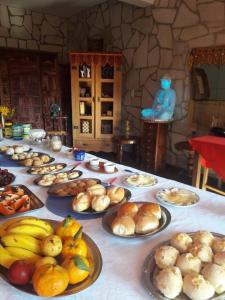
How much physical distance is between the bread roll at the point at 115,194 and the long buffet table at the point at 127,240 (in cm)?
9

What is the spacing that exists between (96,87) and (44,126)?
50.3 inches

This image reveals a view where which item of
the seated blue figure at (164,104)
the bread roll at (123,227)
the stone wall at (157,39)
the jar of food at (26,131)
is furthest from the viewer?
the seated blue figure at (164,104)

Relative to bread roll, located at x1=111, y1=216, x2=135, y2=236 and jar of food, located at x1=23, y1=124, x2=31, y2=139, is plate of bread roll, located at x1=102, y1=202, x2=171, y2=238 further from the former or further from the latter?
jar of food, located at x1=23, y1=124, x2=31, y2=139

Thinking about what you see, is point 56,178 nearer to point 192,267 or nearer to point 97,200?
point 97,200

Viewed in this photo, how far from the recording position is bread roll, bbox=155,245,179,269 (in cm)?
71

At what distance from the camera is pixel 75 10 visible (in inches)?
→ 198

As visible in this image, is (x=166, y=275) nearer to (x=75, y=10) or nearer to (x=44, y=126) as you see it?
(x=44, y=126)

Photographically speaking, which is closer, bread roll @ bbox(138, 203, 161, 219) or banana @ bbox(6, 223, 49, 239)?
banana @ bbox(6, 223, 49, 239)

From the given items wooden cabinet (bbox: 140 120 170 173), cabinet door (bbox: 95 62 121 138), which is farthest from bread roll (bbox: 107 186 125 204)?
cabinet door (bbox: 95 62 121 138)

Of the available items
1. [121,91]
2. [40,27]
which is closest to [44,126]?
[121,91]

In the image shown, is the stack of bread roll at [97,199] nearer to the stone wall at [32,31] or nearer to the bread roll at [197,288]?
the bread roll at [197,288]

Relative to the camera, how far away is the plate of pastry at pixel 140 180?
1.35m

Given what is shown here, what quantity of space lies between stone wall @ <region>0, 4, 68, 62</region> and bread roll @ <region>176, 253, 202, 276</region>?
204 inches

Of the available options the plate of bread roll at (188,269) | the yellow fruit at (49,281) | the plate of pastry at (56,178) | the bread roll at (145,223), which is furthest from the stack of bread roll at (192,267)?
the plate of pastry at (56,178)
